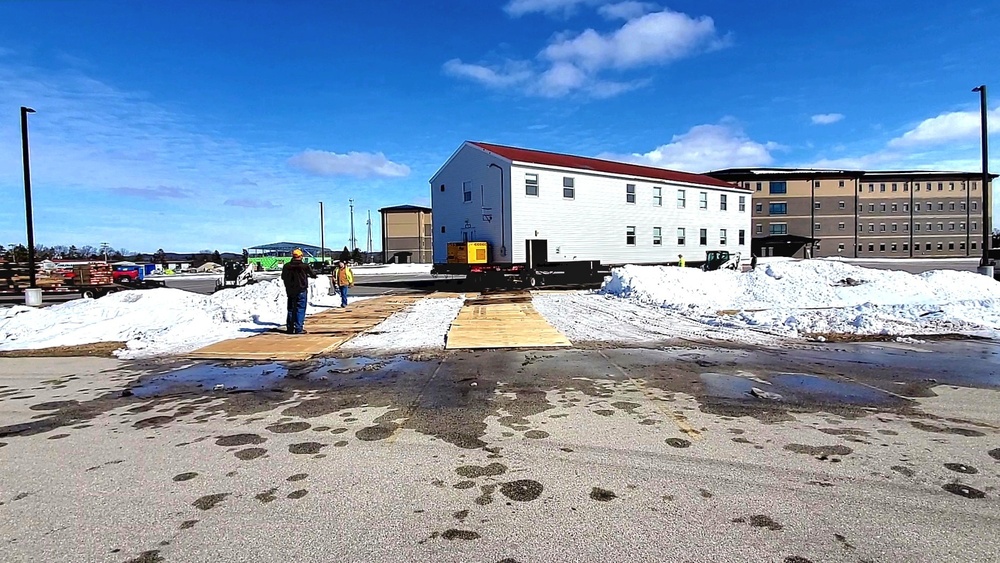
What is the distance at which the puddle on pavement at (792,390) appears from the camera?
602 cm

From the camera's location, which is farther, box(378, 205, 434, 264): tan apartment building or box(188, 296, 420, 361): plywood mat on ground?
box(378, 205, 434, 264): tan apartment building

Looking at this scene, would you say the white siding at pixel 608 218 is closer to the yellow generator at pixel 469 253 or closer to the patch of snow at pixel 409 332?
the yellow generator at pixel 469 253

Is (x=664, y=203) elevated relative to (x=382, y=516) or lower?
elevated

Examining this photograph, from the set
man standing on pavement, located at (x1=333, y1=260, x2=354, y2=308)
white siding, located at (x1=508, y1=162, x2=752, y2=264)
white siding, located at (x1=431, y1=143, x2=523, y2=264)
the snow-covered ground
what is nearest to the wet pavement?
the snow-covered ground

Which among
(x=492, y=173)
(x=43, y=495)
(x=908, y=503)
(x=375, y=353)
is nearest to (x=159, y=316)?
(x=375, y=353)

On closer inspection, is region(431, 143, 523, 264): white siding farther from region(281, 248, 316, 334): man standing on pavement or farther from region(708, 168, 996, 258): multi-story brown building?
region(708, 168, 996, 258): multi-story brown building

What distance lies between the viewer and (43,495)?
381 centimetres

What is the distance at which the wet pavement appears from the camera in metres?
3.11

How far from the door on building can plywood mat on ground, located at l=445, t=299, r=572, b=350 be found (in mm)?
9453

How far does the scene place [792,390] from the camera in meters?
6.51

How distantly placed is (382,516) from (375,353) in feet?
20.7

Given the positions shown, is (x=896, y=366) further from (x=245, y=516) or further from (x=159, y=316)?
(x=159, y=316)

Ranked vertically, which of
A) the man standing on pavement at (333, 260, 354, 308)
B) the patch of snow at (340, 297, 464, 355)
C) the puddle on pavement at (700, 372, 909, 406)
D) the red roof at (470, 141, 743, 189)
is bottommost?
the puddle on pavement at (700, 372, 909, 406)

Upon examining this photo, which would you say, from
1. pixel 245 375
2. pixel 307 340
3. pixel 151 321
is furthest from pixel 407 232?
pixel 245 375
